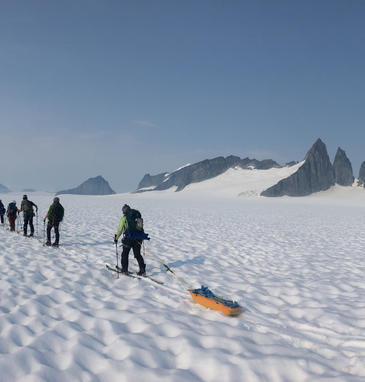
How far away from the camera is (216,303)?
620 centimetres

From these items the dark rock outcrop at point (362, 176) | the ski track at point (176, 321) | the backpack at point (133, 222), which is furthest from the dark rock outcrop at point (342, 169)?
the backpack at point (133, 222)

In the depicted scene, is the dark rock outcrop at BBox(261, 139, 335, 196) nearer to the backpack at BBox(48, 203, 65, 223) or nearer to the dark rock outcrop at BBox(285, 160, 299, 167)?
the dark rock outcrop at BBox(285, 160, 299, 167)

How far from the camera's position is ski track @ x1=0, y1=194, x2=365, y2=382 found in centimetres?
416

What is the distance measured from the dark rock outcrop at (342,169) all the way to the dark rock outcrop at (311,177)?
13.9 feet

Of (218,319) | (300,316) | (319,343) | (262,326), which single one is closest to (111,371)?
(218,319)

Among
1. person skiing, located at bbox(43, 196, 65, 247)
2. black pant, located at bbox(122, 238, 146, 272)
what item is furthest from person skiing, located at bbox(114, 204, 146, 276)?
person skiing, located at bbox(43, 196, 65, 247)

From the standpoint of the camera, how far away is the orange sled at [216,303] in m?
6.09

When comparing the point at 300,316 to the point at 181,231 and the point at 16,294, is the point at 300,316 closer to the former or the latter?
the point at 16,294

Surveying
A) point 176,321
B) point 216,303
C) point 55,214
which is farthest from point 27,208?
point 216,303

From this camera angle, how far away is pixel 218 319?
5.93m

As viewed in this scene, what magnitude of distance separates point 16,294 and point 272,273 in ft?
25.4

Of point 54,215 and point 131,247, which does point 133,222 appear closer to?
point 131,247

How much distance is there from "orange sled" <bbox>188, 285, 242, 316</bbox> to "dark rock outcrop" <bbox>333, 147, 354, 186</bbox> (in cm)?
18148

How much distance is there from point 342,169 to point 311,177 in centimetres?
2559
